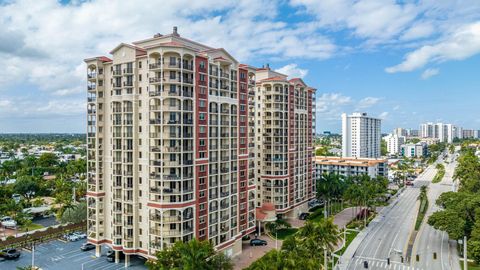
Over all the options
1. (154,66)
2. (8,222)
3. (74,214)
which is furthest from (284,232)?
(8,222)

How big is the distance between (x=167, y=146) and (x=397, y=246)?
48.6m

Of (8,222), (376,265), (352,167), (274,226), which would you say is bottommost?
(376,265)

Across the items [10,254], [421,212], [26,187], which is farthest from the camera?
[26,187]

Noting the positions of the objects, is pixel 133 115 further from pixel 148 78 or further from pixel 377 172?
pixel 377 172

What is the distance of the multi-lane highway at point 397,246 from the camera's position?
2287 inches

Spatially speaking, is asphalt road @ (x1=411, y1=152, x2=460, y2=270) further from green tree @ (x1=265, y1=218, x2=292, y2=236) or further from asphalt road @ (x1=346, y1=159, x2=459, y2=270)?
green tree @ (x1=265, y1=218, x2=292, y2=236)

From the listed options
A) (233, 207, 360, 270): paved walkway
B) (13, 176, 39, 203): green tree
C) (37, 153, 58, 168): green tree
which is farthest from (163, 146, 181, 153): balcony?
(37, 153, 58, 168): green tree

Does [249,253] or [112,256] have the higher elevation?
[112,256]

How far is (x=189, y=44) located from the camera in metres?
56.4

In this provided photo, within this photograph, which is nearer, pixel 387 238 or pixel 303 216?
pixel 387 238

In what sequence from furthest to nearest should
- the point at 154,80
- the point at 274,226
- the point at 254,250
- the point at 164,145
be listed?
the point at 274,226, the point at 254,250, the point at 154,80, the point at 164,145

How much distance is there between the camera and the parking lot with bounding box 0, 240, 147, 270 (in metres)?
55.0

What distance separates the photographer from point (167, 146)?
50.5 meters

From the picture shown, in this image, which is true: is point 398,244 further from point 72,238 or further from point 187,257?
point 72,238
